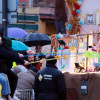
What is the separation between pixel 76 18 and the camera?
16062mm

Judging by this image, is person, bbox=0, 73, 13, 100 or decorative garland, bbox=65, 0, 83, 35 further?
decorative garland, bbox=65, 0, 83, 35

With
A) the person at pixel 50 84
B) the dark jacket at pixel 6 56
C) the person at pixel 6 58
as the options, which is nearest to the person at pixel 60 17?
the person at pixel 50 84

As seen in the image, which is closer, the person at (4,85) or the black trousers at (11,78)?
the person at (4,85)

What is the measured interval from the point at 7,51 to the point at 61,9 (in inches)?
504

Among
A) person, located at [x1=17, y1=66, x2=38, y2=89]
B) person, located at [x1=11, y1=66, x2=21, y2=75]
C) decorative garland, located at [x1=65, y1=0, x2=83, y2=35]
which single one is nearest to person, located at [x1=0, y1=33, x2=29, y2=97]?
person, located at [x1=17, y1=66, x2=38, y2=89]

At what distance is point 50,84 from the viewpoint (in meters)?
9.62

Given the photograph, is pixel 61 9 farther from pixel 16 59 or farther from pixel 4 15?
pixel 16 59

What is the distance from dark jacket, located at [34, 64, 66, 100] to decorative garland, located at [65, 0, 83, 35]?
6311mm

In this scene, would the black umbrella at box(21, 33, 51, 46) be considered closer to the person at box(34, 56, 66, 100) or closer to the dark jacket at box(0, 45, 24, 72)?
the person at box(34, 56, 66, 100)

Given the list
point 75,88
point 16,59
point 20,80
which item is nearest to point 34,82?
point 20,80

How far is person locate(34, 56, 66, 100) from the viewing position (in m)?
9.53

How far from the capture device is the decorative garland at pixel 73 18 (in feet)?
52.1

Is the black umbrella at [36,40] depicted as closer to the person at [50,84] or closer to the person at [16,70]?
the person at [16,70]

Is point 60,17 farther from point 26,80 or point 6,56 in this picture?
point 6,56
